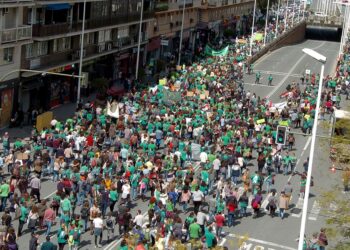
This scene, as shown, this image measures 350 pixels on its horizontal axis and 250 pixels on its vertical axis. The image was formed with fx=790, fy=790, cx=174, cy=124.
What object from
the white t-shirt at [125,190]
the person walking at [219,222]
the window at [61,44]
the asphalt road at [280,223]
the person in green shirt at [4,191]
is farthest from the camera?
the window at [61,44]

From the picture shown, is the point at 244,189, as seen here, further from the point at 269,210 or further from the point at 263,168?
the point at 263,168

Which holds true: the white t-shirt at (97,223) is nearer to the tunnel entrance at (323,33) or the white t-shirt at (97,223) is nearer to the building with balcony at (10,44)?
the building with balcony at (10,44)

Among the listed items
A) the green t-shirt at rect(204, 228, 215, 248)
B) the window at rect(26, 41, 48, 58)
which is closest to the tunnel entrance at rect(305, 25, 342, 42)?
the window at rect(26, 41, 48, 58)

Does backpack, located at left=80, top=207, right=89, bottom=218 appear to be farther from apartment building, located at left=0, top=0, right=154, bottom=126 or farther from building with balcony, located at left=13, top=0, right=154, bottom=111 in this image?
building with balcony, located at left=13, top=0, right=154, bottom=111

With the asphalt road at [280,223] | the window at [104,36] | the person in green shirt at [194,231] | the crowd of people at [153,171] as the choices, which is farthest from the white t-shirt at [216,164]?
the window at [104,36]

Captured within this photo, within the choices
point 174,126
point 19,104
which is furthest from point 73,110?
point 174,126

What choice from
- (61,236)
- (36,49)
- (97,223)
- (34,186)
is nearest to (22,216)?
(61,236)
